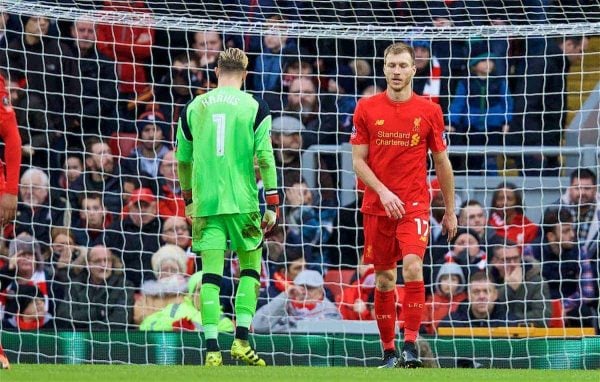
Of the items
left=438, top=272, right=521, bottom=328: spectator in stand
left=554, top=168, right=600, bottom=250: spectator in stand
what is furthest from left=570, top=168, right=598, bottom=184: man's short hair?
left=438, top=272, right=521, bottom=328: spectator in stand

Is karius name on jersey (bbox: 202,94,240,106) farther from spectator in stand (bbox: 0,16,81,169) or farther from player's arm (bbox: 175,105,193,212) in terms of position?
spectator in stand (bbox: 0,16,81,169)

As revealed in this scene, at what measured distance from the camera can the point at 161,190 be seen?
49.4ft

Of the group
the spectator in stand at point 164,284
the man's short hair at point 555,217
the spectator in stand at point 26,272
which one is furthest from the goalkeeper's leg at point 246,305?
the man's short hair at point 555,217

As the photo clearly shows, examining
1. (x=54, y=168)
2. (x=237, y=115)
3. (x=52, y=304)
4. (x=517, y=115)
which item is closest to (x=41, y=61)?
(x=54, y=168)

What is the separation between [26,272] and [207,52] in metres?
3.08

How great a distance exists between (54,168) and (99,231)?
89cm

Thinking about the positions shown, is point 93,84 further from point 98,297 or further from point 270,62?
point 98,297

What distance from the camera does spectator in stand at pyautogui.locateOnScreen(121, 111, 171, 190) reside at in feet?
49.6

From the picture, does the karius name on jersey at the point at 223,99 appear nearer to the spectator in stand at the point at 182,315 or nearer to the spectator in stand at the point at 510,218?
the spectator in stand at the point at 182,315

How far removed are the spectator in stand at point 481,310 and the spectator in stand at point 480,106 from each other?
1.72 meters

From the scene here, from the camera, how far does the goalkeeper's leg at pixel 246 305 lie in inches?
381

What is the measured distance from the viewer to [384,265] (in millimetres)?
10320

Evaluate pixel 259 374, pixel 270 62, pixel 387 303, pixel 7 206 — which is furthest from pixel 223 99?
pixel 270 62

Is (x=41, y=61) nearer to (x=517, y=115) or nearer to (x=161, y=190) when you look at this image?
(x=161, y=190)
